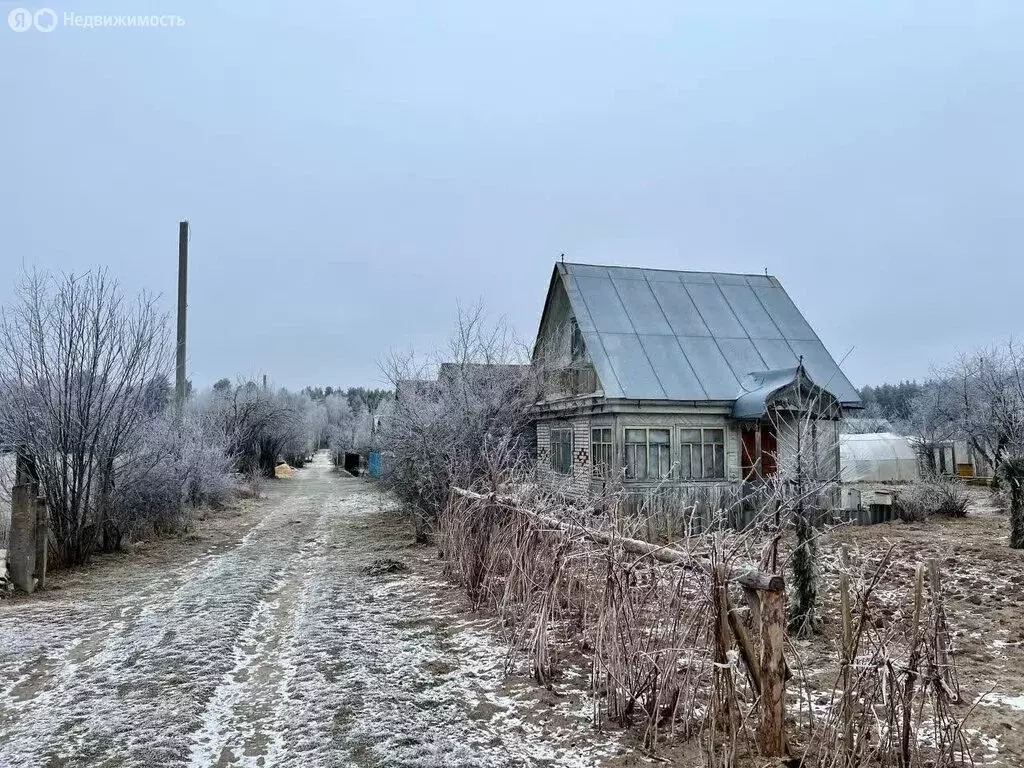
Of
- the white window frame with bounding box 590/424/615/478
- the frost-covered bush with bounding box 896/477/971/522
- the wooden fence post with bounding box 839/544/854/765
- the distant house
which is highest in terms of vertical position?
the distant house

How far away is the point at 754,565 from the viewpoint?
149 inches

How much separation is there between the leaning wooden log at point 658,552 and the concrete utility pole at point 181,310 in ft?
40.1

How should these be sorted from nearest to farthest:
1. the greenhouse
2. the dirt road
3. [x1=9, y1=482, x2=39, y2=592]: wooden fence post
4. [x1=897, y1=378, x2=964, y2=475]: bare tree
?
the dirt road → [x1=9, y1=482, x2=39, y2=592]: wooden fence post → [x1=897, y1=378, x2=964, y2=475]: bare tree → the greenhouse

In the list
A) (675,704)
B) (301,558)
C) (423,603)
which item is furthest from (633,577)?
(301,558)

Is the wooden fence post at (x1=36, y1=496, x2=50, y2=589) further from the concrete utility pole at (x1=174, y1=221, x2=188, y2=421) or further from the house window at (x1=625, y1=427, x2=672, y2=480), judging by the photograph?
the house window at (x1=625, y1=427, x2=672, y2=480)

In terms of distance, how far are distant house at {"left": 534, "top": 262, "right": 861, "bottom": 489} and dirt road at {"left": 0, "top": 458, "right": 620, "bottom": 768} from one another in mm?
5185

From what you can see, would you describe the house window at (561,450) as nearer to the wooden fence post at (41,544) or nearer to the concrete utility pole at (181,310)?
the concrete utility pole at (181,310)

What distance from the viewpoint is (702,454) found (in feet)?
47.0

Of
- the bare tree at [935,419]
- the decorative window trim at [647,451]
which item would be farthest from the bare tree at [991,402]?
the decorative window trim at [647,451]

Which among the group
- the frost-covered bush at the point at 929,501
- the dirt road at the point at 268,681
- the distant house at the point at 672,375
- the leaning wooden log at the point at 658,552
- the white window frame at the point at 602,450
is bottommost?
the dirt road at the point at 268,681

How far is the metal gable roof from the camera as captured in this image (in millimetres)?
14555

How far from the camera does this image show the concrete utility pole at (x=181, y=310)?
653 inches

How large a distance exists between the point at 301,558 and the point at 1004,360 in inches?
1179

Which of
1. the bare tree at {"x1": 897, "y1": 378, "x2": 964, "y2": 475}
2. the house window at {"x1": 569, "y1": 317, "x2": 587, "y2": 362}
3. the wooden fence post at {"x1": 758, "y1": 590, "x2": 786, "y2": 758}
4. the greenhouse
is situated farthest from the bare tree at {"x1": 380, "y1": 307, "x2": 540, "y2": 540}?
the greenhouse
